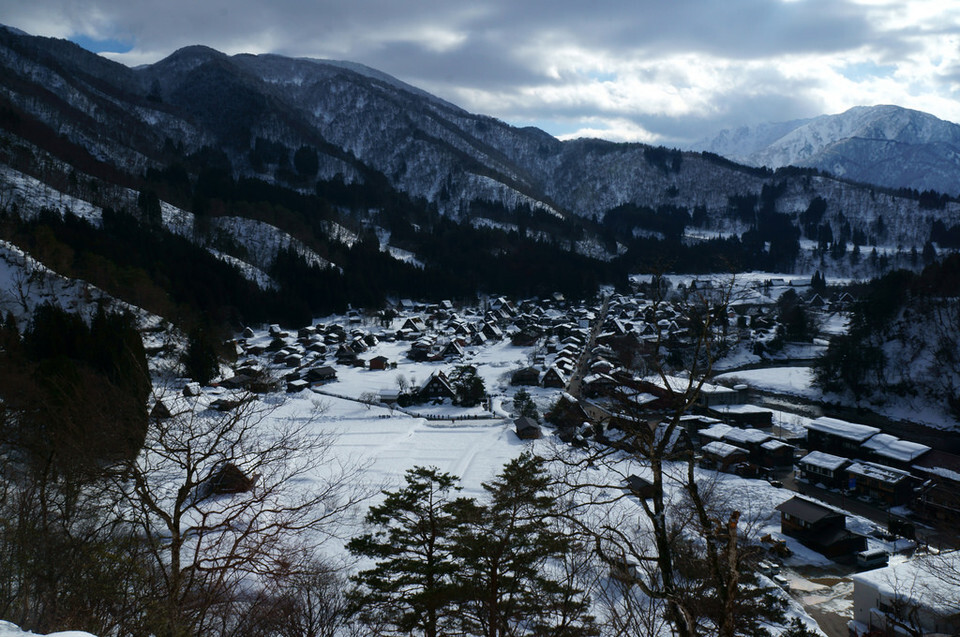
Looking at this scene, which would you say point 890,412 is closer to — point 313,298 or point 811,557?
point 811,557

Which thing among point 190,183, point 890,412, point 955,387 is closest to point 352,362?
point 890,412

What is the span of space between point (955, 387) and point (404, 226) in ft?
241

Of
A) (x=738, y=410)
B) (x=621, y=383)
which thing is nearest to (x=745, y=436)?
(x=738, y=410)

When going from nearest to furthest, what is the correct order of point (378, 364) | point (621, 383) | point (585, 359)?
point (621, 383) → point (378, 364) → point (585, 359)

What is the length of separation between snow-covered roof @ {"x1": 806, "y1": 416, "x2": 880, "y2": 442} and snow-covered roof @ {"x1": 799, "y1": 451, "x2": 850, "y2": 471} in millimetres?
3200

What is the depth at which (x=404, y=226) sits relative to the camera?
88500 mm

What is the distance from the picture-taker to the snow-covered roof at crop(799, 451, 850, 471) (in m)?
20.3

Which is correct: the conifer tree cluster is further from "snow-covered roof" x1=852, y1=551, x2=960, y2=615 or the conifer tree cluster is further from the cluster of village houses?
"snow-covered roof" x1=852, y1=551, x2=960, y2=615

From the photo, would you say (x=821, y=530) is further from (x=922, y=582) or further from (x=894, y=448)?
(x=894, y=448)

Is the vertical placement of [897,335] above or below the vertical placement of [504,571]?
above

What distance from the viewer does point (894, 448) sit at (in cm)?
2194

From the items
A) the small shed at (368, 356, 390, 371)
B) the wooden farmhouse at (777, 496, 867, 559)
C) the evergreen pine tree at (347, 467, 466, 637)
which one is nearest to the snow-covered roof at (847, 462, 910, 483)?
the wooden farmhouse at (777, 496, 867, 559)

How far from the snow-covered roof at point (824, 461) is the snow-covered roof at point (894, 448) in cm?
278

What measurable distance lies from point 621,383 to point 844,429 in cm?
2473
